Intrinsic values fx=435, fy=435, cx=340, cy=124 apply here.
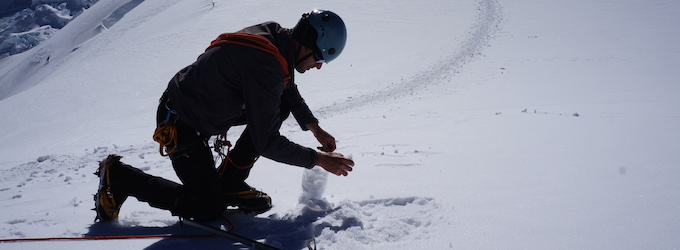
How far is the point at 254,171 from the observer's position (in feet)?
12.1

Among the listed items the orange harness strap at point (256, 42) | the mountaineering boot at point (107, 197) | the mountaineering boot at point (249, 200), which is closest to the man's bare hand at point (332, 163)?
the orange harness strap at point (256, 42)

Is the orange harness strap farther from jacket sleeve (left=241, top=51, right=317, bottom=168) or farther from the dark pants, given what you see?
the dark pants

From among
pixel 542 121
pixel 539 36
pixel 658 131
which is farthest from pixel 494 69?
pixel 658 131

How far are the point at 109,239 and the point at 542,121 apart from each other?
411cm

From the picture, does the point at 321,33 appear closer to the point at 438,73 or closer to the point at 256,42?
the point at 256,42

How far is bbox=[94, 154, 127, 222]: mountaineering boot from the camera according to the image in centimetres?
257

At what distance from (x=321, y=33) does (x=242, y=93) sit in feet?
1.75

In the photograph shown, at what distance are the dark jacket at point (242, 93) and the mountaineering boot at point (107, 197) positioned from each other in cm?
58

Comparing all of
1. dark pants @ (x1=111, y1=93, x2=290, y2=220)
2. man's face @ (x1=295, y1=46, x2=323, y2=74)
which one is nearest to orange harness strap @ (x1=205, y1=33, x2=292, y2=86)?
man's face @ (x1=295, y1=46, x2=323, y2=74)

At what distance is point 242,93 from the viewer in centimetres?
230

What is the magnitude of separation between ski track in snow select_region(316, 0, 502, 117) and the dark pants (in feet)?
14.8

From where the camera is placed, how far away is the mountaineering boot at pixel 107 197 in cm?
257

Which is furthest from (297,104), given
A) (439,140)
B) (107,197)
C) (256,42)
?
(439,140)

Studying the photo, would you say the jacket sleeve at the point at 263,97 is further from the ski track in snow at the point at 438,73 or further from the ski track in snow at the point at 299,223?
the ski track in snow at the point at 438,73
